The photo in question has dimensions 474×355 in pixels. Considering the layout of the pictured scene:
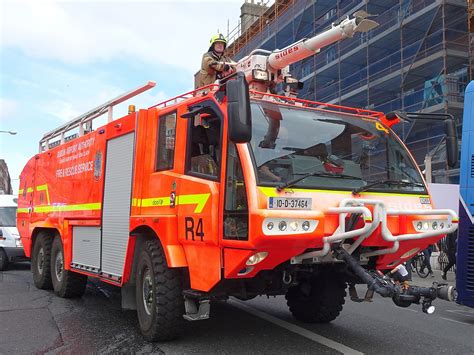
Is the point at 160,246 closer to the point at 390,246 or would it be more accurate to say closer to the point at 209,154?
the point at 209,154

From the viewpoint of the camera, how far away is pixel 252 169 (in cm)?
443

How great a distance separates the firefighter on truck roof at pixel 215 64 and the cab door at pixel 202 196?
4.70 feet

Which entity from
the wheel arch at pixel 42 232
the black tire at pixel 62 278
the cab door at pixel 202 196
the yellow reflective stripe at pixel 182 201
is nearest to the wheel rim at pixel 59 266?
the black tire at pixel 62 278

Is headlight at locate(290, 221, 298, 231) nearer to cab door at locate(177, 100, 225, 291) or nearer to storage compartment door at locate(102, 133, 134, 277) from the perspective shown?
cab door at locate(177, 100, 225, 291)

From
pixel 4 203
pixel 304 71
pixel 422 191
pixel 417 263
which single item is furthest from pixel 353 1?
pixel 422 191

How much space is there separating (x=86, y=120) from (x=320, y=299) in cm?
488

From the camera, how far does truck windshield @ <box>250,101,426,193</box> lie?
4.62 metres

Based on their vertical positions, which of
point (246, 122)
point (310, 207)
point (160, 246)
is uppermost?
point (246, 122)

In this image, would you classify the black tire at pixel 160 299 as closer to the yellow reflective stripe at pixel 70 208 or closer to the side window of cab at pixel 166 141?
the side window of cab at pixel 166 141

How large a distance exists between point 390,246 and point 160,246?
2.46 metres

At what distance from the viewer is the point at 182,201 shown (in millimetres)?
5199

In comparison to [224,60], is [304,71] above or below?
above

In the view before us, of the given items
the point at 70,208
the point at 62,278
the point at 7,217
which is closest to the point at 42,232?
the point at 62,278

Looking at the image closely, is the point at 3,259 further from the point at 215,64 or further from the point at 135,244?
the point at 215,64
